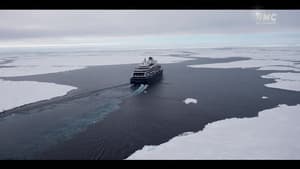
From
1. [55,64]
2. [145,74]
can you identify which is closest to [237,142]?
[145,74]

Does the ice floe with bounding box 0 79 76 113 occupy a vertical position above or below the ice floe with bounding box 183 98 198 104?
above

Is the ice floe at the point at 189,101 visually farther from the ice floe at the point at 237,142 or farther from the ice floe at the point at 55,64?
the ice floe at the point at 55,64

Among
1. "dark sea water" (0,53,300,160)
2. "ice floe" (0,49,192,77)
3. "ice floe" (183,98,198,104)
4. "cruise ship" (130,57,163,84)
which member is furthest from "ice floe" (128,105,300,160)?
"ice floe" (0,49,192,77)

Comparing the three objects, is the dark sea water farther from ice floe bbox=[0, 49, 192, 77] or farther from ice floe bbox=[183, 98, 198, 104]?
ice floe bbox=[0, 49, 192, 77]
